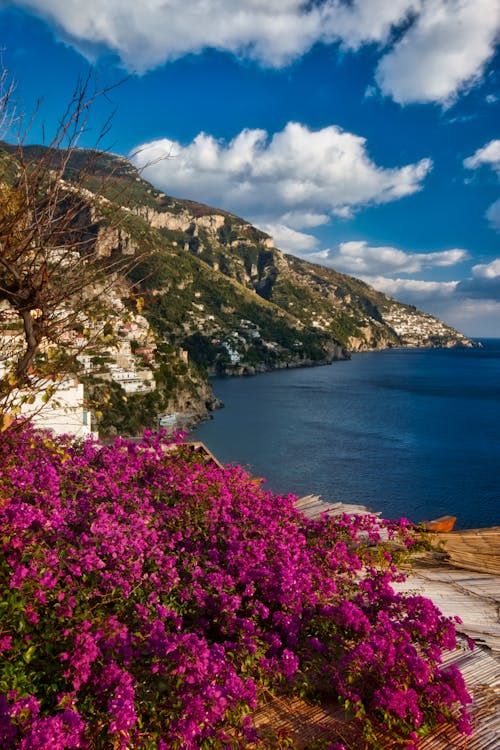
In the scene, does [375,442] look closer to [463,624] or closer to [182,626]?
[463,624]

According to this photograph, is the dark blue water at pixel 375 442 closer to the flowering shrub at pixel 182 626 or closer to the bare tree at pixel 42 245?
the flowering shrub at pixel 182 626

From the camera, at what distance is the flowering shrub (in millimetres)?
2695

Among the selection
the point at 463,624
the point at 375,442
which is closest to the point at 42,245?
the point at 463,624

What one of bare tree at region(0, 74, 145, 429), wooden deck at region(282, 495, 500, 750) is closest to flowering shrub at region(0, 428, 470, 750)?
wooden deck at region(282, 495, 500, 750)

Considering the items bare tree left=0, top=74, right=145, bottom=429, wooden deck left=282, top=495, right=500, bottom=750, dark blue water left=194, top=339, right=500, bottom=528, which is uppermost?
bare tree left=0, top=74, right=145, bottom=429

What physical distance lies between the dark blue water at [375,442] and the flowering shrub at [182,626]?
20278 millimetres

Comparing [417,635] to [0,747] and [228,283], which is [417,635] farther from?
[228,283]

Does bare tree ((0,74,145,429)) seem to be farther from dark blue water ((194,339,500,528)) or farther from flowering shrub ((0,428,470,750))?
dark blue water ((194,339,500,528))

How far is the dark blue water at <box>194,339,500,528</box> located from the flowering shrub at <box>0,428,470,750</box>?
798 inches

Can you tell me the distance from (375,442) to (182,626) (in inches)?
1959

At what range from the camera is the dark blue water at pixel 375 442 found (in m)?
35.4

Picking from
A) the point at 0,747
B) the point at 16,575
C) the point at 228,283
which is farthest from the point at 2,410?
the point at 228,283

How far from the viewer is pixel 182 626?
3.79 metres

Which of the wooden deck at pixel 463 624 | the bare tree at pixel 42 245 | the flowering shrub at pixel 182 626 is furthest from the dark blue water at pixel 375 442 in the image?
the bare tree at pixel 42 245
